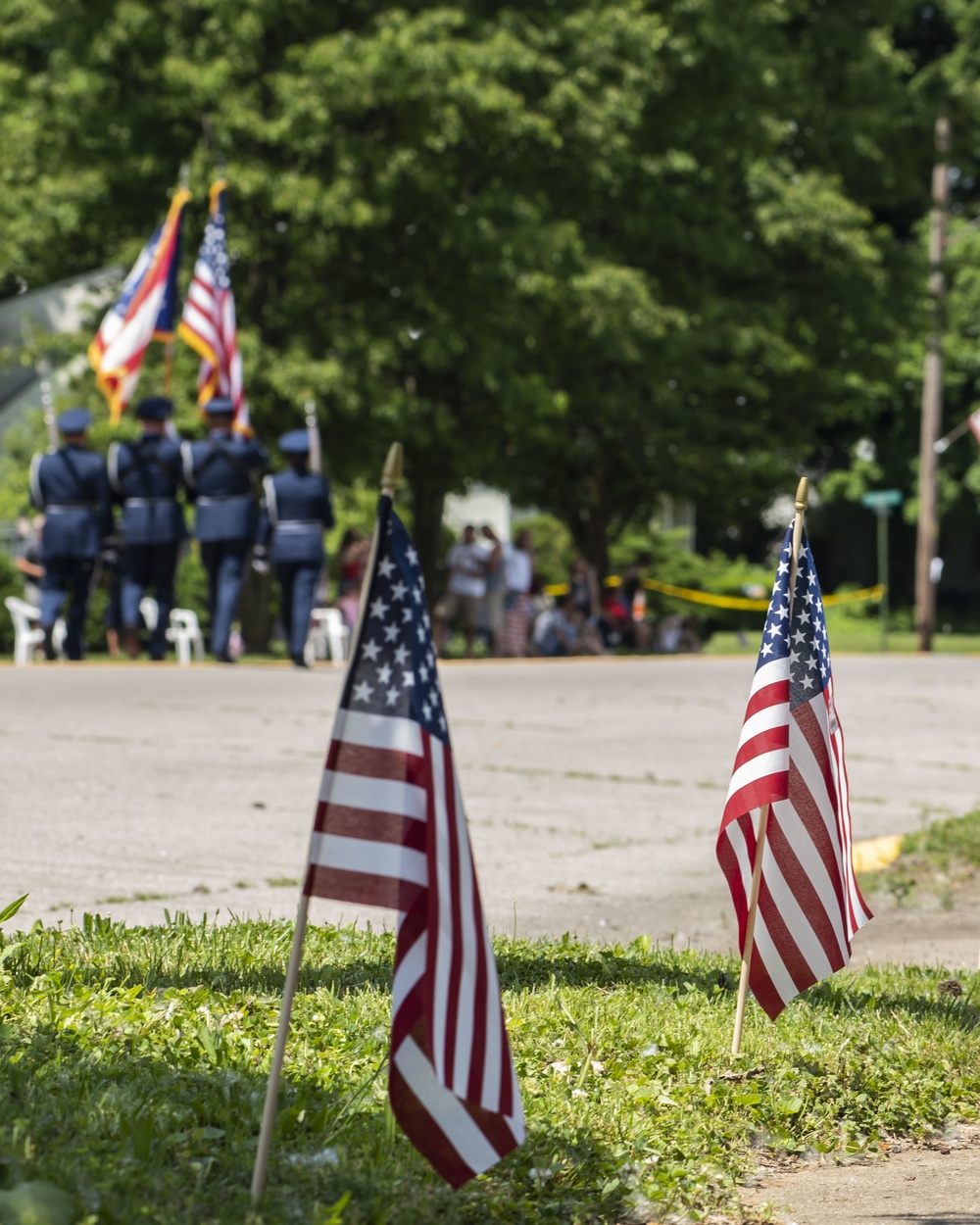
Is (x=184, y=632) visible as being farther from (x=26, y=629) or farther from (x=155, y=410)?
(x=155, y=410)

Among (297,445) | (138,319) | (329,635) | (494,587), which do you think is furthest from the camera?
(494,587)

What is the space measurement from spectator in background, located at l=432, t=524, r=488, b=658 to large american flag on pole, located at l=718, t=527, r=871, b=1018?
19.5m

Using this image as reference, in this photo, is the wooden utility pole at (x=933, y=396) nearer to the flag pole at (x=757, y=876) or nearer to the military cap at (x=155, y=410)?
the military cap at (x=155, y=410)

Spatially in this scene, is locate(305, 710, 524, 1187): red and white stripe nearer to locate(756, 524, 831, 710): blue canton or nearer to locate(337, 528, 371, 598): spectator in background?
locate(756, 524, 831, 710): blue canton

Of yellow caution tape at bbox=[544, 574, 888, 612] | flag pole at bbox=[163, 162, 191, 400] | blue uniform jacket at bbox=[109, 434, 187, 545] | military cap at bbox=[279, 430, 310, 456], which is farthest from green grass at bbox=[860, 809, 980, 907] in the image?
yellow caution tape at bbox=[544, 574, 888, 612]

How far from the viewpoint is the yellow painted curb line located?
9921 mm

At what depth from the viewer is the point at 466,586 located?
2538cm

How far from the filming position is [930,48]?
44875 millimetres

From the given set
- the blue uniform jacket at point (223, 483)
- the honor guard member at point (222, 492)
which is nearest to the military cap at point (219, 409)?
the honor guard member at point (222, 492)

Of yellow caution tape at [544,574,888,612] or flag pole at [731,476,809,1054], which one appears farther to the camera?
yellow caution tape at [544,574,888,612]

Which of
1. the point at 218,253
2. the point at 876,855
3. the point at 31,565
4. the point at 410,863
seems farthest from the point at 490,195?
the point at 410,863

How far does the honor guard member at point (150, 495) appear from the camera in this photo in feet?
54.9

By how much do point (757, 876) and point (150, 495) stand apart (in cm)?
1196

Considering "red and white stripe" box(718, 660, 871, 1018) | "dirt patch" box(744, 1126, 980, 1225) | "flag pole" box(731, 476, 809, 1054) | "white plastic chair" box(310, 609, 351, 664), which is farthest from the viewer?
"white plastic chair" box(310, 609, 351, 664)
